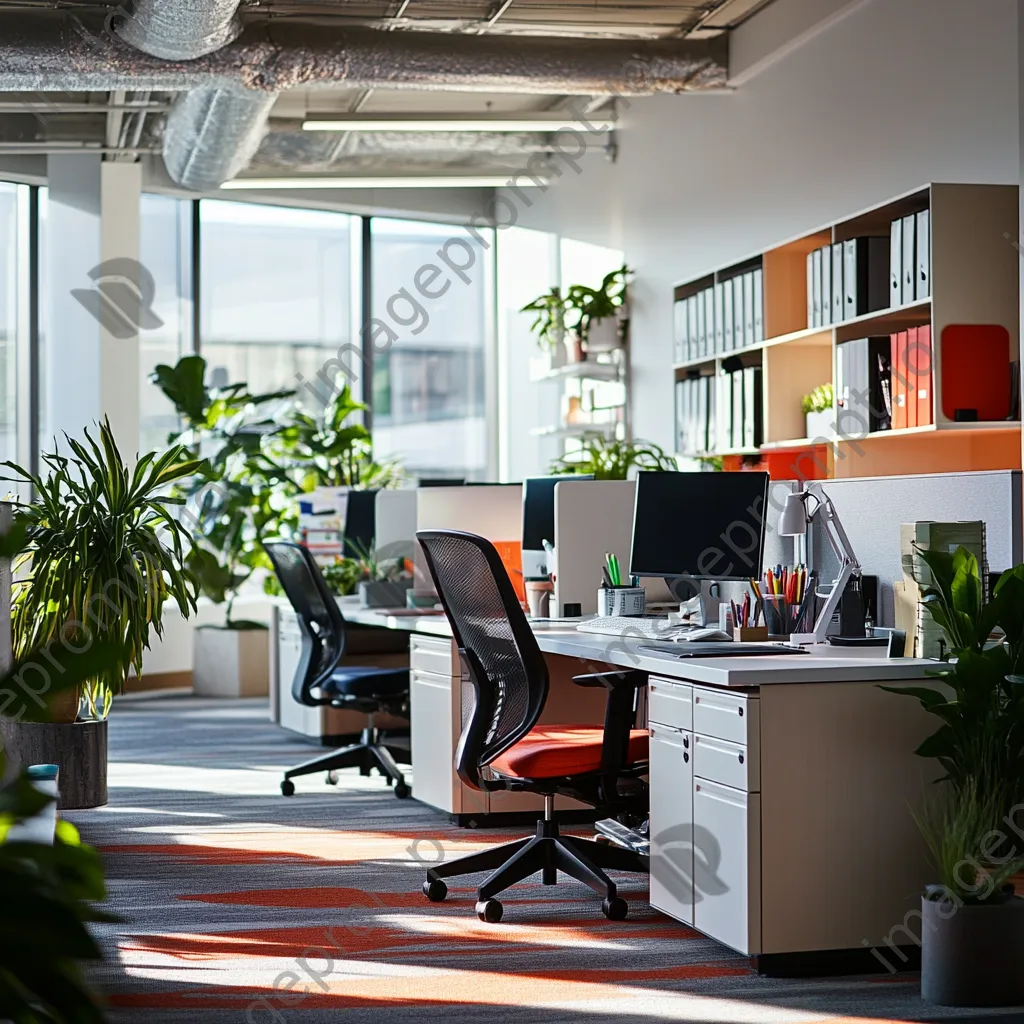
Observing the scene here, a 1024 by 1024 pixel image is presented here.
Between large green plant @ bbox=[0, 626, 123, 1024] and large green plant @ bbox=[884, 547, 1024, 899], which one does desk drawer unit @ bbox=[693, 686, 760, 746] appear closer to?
large green plant @ bbox=[884, 547, 1024, 899]

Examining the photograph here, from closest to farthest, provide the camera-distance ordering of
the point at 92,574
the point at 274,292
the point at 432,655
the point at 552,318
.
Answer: the point at 92,574
the point at 432,655
the point at 552,318
the point at 274,292

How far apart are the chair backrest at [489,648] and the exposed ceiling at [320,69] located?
2892 mm

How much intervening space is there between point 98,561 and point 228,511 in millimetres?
4181

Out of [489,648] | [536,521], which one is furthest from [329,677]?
[489,648]

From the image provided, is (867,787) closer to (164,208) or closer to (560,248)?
(560,248)

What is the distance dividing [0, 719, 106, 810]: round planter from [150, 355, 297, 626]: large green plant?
12.3 feet

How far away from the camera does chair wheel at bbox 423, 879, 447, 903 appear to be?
386cm

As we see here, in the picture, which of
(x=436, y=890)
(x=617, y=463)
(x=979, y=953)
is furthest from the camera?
(x=617, y=463)

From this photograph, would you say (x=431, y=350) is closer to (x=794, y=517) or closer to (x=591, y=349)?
(x=591, y=349)

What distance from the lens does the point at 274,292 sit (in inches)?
396

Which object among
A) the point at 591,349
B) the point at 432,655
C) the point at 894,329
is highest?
the point at 591,349

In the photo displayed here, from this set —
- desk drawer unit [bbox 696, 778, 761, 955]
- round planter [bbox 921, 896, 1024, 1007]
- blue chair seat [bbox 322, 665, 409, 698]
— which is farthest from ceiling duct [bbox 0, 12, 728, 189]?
round planter [bbox 921, 896, 1024, 1007]

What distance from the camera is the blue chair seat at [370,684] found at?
5.48 meters

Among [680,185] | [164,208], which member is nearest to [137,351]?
[164,208]
